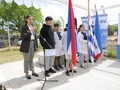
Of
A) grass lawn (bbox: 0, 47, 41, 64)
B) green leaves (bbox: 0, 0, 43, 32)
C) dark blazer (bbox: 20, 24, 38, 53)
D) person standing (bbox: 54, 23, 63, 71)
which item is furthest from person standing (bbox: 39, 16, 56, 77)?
green leaves (bbox: 0, 0, 43, 32)

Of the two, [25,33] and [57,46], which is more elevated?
[25,33]

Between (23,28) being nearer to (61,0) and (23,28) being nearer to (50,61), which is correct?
(50,61)

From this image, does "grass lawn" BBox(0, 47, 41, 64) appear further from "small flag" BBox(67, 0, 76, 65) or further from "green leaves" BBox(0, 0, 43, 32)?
"green leaves" BBox(0, 0, 43, 32)

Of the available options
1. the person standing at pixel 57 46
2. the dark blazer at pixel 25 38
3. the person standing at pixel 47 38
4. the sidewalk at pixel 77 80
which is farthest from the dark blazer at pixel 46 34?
the sidewalk at pixel 77 80

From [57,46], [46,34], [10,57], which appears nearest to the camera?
[46,34]

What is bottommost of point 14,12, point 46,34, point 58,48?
point 58,48

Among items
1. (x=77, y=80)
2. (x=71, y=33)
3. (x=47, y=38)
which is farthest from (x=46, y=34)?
(x=77, y=80)

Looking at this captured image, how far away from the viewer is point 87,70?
5.21 metres

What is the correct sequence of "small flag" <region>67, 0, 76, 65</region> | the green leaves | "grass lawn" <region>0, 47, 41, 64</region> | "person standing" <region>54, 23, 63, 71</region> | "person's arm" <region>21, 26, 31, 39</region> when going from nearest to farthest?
"person's arm" <region>21, 26, 31, 39</region>, "small flag" <region>67, 0, 76, 65</region>, "person standing" <region>54, 23, 63, 71</region>, "grass lawn" <region>0, 47, 41, 64</region>, the green leaves

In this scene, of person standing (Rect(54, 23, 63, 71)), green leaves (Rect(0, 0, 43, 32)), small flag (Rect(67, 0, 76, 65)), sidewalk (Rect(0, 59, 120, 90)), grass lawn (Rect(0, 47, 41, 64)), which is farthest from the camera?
green leaves (Rect(0, 0, 43, 32))

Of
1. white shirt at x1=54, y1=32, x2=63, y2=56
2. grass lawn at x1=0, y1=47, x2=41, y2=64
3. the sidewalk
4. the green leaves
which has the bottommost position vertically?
the sidewalk

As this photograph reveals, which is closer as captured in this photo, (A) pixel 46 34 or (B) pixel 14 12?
(A) pixel 46 34

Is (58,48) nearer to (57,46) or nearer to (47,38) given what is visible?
(57,46)

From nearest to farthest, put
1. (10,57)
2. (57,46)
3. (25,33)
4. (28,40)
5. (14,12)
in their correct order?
(25,33) < (28,40) < (57,46) < (10,57) < (14,12)
